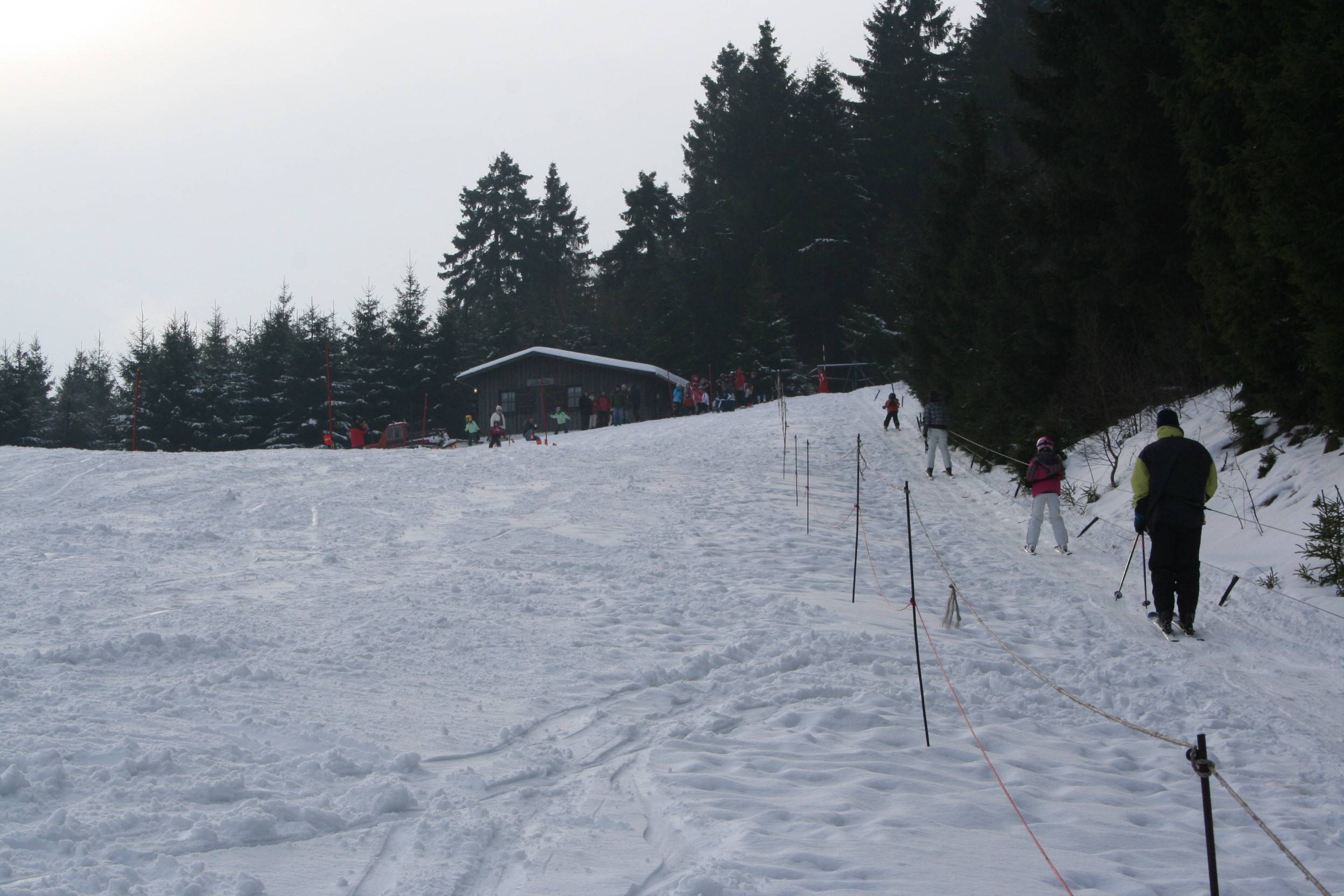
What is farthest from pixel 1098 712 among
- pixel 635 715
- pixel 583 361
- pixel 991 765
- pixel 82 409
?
pixel 82 409

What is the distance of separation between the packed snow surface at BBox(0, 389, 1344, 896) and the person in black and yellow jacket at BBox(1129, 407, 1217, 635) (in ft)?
1.30

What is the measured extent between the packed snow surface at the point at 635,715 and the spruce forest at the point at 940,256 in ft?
12.0

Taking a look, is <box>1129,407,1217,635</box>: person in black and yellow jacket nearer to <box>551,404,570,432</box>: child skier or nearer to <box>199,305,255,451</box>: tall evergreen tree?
<box>551,404,570,432</box>: child skier

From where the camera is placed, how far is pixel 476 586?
9.98 m

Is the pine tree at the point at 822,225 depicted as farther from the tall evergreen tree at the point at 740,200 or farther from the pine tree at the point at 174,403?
the pine tree at the point at 174,403

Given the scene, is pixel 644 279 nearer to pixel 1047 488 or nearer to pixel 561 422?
pixel 561 422

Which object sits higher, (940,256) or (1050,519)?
(940,256)

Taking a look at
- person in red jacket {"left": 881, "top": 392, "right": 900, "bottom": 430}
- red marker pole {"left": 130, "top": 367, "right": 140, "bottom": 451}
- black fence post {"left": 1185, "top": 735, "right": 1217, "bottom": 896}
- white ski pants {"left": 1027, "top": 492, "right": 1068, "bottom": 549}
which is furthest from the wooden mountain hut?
black fence post {"left": 1185, "top": 735, "right": 1217, "bottom": 896}

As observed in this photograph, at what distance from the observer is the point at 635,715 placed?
6.12 metres

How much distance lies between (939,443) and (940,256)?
9580mm

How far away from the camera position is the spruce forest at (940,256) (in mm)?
Result: 11281

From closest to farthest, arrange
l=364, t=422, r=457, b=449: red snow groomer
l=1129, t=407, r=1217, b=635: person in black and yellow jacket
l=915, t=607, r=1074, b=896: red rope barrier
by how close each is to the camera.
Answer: l=915, t=607, r=1074, b=896: red rope barrier
l=1129, t=407, r=1217, b=635: person in black and yellow jacket
l=364, t=422, r=457, b=449: red snow groomer

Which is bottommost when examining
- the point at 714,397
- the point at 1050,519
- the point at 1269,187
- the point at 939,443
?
the point at 1050,519

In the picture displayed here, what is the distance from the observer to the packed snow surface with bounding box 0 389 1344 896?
13.7ft
